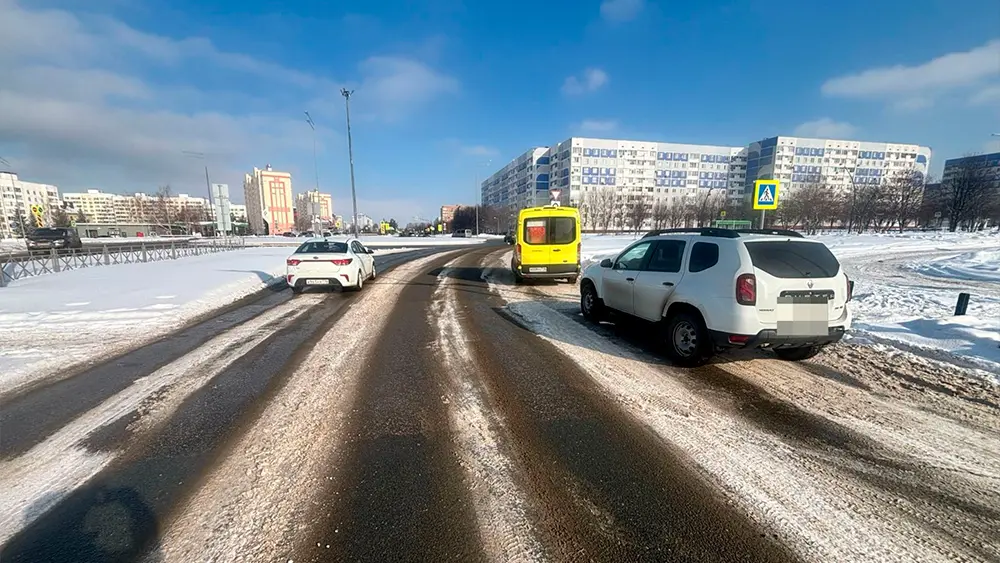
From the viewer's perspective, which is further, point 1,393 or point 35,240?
point 35,240

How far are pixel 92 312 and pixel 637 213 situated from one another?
72609 mm

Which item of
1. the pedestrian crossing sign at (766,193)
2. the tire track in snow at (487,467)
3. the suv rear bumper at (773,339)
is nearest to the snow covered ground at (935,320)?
the suv rear bumper at (773,339)

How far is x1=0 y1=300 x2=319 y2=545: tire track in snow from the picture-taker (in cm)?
245

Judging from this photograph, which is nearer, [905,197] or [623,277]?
[623,277]

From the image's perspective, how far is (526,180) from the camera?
115 meters

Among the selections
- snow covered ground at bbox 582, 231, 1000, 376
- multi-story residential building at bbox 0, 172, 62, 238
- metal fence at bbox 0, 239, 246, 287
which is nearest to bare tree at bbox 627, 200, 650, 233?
snow covered ground at bbox 582, 231, 1000, 376

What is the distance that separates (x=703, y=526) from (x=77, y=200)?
204 meters

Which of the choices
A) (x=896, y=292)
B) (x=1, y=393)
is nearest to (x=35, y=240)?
(x=1, y=393)

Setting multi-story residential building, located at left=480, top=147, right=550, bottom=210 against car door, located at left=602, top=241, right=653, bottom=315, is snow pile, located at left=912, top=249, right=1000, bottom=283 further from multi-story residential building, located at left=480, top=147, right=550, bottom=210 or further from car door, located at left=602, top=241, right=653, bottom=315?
multi-story residential building, located at left=480, top=147, right=550, bottom=210

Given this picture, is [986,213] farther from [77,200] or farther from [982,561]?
[77,200]

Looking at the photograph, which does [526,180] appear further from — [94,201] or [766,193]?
[94,201]

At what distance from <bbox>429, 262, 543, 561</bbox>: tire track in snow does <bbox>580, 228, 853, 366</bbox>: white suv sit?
2808 mm

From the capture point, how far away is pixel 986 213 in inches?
2260

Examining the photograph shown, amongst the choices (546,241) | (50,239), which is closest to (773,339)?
(546,241)
